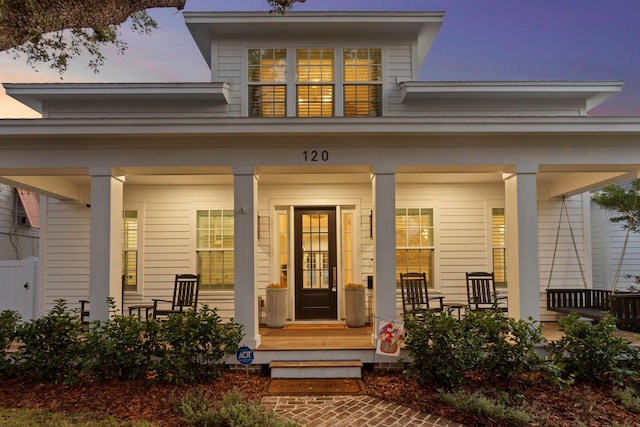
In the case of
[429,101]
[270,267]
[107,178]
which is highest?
[429,101]

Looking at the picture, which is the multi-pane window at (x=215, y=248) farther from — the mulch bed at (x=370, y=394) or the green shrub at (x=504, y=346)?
the green shrub at (x=504, y=346)

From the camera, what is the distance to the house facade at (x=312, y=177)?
239 inches

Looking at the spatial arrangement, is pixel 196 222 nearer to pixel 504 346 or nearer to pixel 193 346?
pixel 193 346

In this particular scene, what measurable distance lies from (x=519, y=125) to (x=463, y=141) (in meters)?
0.73

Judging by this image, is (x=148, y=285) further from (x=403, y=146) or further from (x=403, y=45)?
(x=403, y=45)

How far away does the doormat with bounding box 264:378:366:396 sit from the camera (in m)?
5.26

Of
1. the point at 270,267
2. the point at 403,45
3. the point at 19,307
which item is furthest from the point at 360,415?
the point at 19,307

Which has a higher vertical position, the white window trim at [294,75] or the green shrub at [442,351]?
the white window trim at [294,75]

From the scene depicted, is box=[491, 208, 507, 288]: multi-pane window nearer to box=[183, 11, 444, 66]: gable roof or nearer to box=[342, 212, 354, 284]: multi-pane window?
box=[342, 212, 354, 284]: multi-pane window

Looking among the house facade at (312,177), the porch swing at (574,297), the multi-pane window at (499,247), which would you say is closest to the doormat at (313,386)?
the house facade at (312,177)

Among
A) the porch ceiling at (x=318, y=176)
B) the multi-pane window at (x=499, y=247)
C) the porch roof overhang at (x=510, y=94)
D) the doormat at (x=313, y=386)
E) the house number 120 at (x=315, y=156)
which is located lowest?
the doormat at (x=313, y=386)

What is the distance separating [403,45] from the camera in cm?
803

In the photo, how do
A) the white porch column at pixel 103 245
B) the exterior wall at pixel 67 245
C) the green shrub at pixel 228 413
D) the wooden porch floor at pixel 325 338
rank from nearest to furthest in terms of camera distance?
the green shrub at pixel 228 413
the white porch column at pixel 103 245
the wooden porch floor at pixel 325 338
the exterior wall at pixel 67 245

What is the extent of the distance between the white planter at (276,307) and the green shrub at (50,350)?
3117 mm
